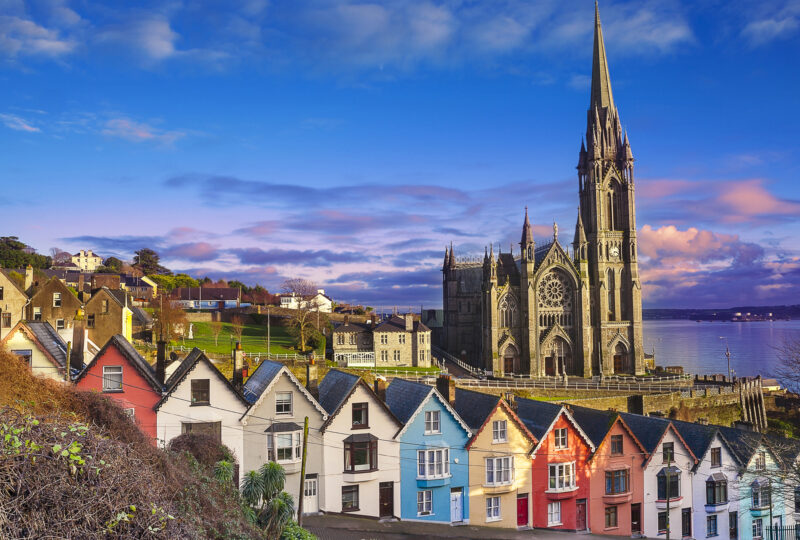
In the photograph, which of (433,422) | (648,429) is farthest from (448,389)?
(648,429)

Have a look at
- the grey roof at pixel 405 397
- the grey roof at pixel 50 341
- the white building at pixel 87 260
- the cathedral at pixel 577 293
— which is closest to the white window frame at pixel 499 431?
the grey roof at pixel 405 397

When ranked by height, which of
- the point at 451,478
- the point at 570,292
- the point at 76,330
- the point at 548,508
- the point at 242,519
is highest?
the point at 570,292

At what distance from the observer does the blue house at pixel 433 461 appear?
30.6 metres

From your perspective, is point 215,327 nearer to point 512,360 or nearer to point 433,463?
point 512,360

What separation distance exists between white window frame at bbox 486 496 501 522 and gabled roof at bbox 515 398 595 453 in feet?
11.1

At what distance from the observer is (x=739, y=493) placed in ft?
114

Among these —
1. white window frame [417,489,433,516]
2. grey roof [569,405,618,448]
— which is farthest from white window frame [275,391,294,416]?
grey roof [569,405,618,448]

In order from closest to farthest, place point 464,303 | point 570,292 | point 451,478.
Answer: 1. point 451,478
2. point 570,292
3. point 464,303

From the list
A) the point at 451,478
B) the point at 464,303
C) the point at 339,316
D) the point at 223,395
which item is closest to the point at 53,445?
the point at 223,395

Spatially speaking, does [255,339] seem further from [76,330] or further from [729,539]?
[729,539]

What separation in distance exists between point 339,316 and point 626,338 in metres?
51.5

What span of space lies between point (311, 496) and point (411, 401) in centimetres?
721

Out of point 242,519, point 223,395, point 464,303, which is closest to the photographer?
point 242,519

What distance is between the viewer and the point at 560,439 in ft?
107
